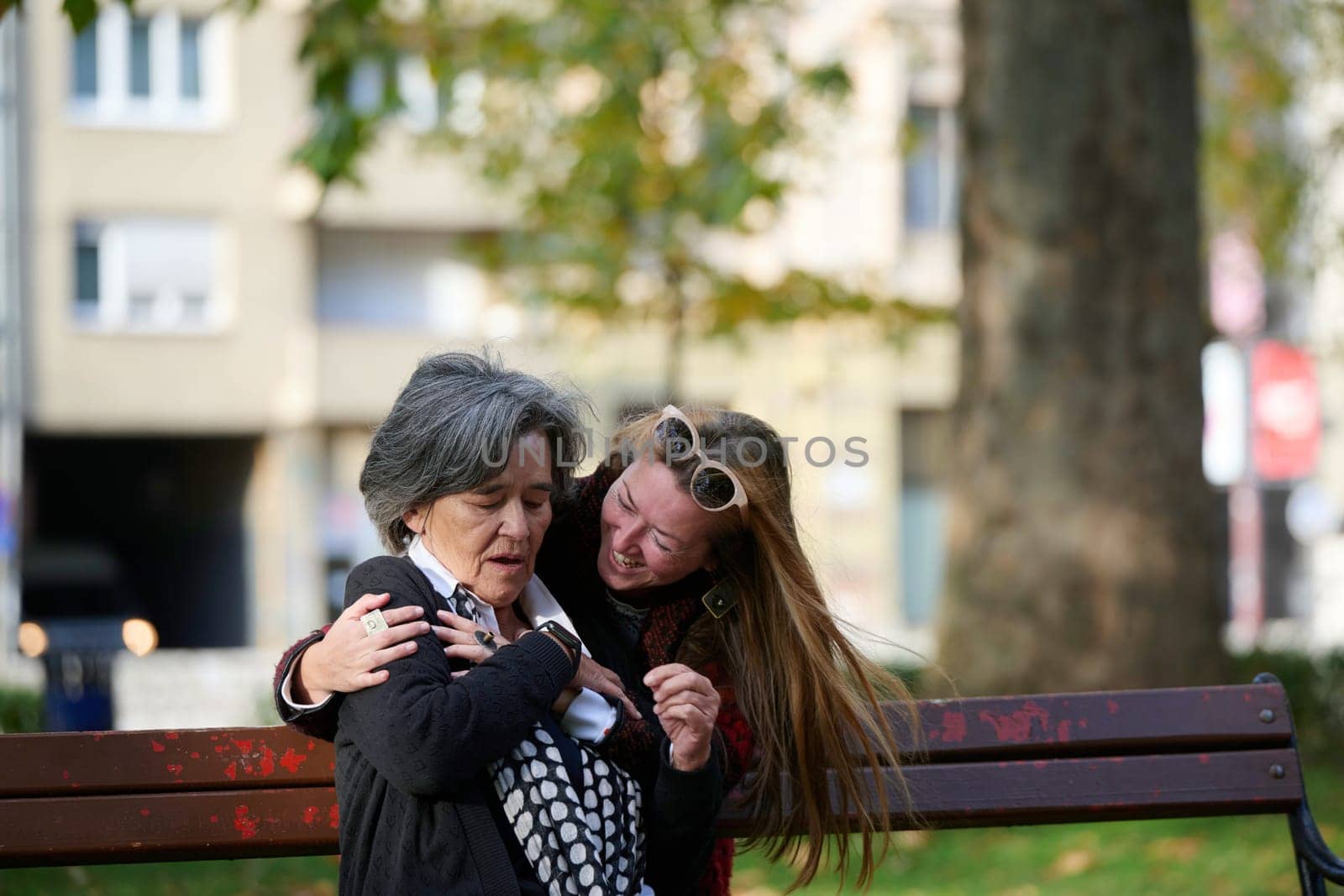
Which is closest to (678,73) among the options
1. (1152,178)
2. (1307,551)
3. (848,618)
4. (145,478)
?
(1152,178)

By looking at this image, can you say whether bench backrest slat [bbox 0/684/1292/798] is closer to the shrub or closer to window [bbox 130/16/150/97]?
the shrub

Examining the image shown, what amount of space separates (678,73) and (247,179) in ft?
40.0

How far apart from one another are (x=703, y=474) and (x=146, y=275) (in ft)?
70.0

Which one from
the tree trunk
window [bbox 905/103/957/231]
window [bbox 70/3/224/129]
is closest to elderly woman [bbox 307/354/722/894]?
the tree trunk

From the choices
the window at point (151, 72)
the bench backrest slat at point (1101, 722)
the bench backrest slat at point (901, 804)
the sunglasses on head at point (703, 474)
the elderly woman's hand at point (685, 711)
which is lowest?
the bench backrest slat at point (901, 804)

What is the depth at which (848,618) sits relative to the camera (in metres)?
3.10

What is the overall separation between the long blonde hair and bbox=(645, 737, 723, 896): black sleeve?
0.69 ft

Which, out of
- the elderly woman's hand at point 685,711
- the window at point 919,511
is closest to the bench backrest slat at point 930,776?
the elderly woman's hand at point 685,711

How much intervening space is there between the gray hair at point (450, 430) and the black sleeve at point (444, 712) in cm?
22

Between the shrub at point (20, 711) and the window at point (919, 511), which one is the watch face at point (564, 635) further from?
the window at point (919, 511)

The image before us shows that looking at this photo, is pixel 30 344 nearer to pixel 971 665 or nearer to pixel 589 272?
pixel 589 272

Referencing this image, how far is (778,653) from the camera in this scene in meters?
2.93

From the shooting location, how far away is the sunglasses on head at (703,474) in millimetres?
2785

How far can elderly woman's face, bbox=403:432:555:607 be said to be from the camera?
2.61 metres
